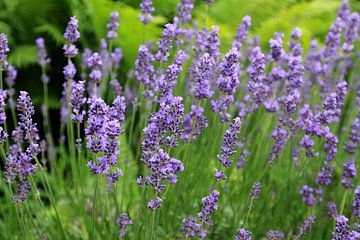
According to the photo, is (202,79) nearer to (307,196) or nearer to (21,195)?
(21,195)

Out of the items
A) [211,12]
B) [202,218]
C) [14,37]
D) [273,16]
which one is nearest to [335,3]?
[273,16]

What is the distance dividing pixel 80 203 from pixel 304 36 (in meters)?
2.62

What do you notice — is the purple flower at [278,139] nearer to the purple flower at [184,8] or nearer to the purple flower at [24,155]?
the purple flower at [184,8]

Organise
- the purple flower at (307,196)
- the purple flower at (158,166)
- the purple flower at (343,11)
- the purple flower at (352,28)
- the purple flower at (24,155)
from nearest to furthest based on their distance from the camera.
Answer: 1. the purple flower at (158,166)
2. the purple flower at (24,155)
3. the purple flower at (307,196)
4. the purple flower at (352,28)
5. the purple flower at (343,11)

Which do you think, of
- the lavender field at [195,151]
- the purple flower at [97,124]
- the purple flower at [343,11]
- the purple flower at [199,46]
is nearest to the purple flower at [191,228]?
the lavender field at [195,151]

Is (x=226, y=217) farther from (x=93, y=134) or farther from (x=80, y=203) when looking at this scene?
(x=93, y=134)

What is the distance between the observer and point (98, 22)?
150 inches

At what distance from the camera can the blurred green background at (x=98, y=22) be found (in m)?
3.73

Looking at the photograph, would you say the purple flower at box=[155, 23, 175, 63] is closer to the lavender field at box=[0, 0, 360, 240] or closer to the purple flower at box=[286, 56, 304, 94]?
the lavender field at box=[0, 0, 360, 240]

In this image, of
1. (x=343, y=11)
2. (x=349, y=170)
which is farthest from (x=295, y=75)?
(x=343, y=11)

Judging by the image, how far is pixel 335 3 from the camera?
4.44 meters

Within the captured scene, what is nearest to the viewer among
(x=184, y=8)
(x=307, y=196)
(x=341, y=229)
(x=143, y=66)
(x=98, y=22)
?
(x=341, y=229)

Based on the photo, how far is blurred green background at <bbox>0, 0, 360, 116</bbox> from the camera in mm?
3732

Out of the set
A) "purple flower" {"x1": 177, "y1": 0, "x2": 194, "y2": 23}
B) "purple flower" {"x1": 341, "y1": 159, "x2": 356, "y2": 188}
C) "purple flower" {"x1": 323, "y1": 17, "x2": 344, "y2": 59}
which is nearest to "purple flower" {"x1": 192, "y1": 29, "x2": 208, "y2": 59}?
"purple flower" {"x1": 177, "y1": 0, "x2": 194, "y2": 23}
